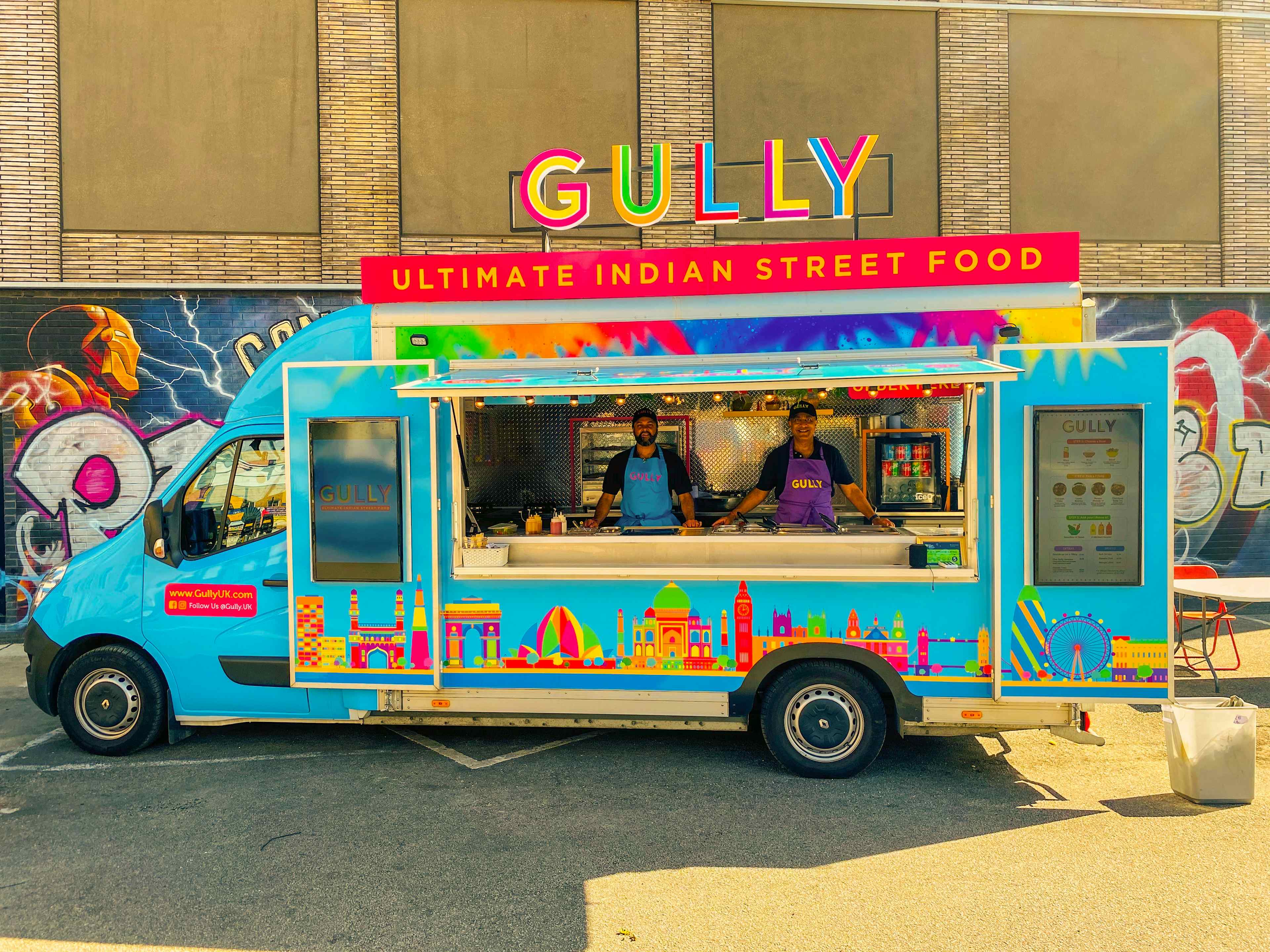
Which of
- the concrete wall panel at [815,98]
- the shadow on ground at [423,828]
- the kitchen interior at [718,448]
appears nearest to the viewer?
the shadow on ground at [423,828]

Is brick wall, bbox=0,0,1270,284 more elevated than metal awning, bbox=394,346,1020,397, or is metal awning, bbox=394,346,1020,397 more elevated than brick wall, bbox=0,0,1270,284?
brick wall, bbox=0,0,1270,284

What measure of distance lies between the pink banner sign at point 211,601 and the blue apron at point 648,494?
285cm

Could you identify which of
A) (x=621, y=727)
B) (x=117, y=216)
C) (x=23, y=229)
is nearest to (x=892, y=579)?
(x=621, y=727)

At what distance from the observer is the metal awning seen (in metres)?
5.04

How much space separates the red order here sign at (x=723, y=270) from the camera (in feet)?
17.9

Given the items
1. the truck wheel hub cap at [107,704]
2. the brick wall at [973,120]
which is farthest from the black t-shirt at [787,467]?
the brick wall at [973,120]

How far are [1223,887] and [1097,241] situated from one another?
918cm

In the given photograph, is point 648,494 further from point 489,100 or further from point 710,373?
point 489,100

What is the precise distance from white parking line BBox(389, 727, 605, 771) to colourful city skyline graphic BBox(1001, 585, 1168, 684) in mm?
2906

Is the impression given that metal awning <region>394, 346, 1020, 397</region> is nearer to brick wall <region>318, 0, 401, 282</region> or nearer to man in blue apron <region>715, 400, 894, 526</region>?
man in blue apron <region>715, 400, 894, 526</region>

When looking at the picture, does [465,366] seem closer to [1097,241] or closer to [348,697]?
[348,697]

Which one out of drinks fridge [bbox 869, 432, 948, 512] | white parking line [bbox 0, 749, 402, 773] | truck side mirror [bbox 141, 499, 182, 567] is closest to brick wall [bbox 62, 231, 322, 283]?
truck side mirror [bbox 141, 499, 182, 567]

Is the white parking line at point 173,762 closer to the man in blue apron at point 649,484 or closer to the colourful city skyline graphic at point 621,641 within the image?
the colourful city skyline graphic at point 621,641

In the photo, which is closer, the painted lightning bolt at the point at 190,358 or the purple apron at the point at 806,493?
the purple apron at the point at 806,493
